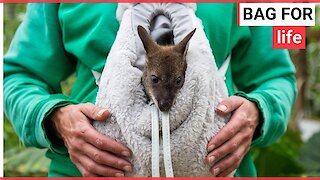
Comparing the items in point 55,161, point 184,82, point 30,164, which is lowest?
point 30,164

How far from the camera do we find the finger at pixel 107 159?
0.64m

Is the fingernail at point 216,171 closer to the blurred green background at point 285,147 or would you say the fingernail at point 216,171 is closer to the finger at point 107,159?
the finger at point 107,159

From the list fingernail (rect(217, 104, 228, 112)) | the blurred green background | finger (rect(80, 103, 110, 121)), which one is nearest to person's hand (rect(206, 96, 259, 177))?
fingernail (rect(217, 104, 228, 112))

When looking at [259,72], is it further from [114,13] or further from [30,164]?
[30,164]

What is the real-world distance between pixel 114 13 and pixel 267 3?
0.64ft

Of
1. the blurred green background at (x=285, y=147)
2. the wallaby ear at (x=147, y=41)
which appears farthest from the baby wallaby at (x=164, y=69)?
the blurred green background at (x=285, y=147)

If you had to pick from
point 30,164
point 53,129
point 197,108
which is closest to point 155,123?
point 197,108

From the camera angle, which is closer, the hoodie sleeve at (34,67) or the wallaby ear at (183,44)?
the wallaby ear at (183,44)

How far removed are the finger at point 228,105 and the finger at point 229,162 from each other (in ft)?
0.16

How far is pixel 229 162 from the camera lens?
67cm

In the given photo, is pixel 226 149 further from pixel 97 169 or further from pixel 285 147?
pixel 285 147

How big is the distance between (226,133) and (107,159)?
13cm

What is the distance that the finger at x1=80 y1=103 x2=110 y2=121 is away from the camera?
63cm

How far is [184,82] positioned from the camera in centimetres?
62
